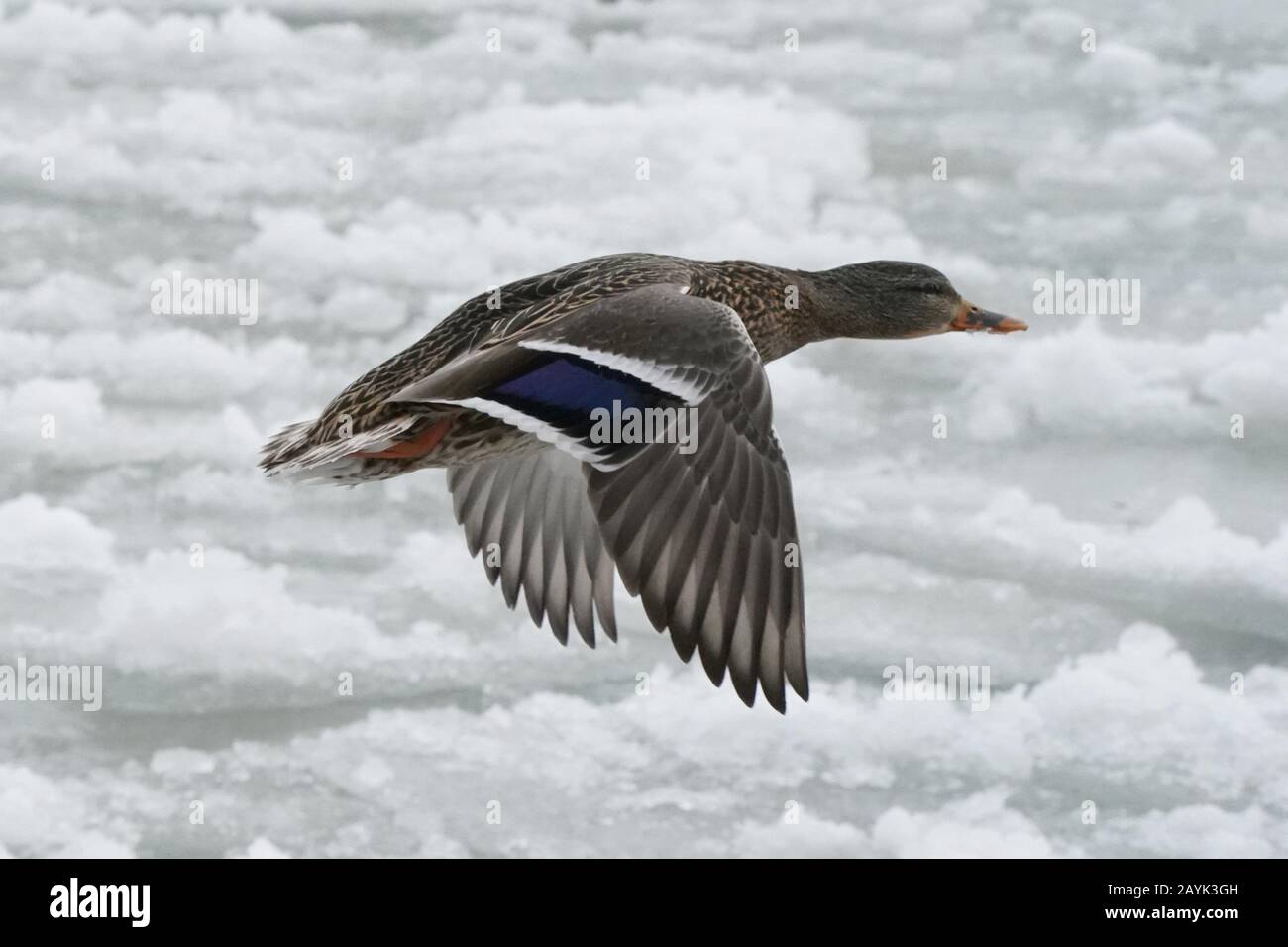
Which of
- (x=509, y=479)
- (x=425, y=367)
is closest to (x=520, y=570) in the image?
(x=509, y=479)

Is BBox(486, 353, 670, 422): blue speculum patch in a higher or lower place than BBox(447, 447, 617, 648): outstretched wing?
higher

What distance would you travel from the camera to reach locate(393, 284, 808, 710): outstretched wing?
4008 millimetres

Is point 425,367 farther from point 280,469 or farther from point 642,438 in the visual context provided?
point 642,438

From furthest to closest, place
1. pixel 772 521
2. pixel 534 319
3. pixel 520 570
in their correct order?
pixel 520 570, pixel 534 319, pixel 772 521

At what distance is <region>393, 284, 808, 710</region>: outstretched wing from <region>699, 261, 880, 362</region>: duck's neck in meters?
0.53

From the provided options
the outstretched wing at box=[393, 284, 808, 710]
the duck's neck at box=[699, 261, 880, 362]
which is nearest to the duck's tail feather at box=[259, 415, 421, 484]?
the outstretched wing at box=[393, 284, 808, 710]

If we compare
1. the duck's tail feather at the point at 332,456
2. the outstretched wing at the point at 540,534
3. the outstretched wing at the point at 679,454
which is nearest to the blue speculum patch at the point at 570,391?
the outstretched wing at the point at 679,454

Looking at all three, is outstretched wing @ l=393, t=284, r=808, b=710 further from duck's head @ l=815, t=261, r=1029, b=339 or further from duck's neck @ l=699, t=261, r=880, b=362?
duck's head @ l=815, t=261, r=1029, b=339

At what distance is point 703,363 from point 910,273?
1315mm

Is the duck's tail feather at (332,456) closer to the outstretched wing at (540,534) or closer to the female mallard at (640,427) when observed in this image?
the female mallard at (640,427)

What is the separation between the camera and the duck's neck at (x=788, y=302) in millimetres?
4980

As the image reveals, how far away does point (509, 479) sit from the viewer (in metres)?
5.36

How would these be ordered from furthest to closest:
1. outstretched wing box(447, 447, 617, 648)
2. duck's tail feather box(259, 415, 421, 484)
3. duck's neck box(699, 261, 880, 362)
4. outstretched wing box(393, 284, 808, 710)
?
1. outstretched wing box(447, 447, 617, 648)
2. duck's neck box(699, 261, 880, 362)
3. duck's tail feather box(259, 415, 421, 484)
4. outstretched wing box(393, 284, 808, 710)

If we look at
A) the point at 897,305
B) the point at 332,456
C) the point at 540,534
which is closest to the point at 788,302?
the point at 897,305
